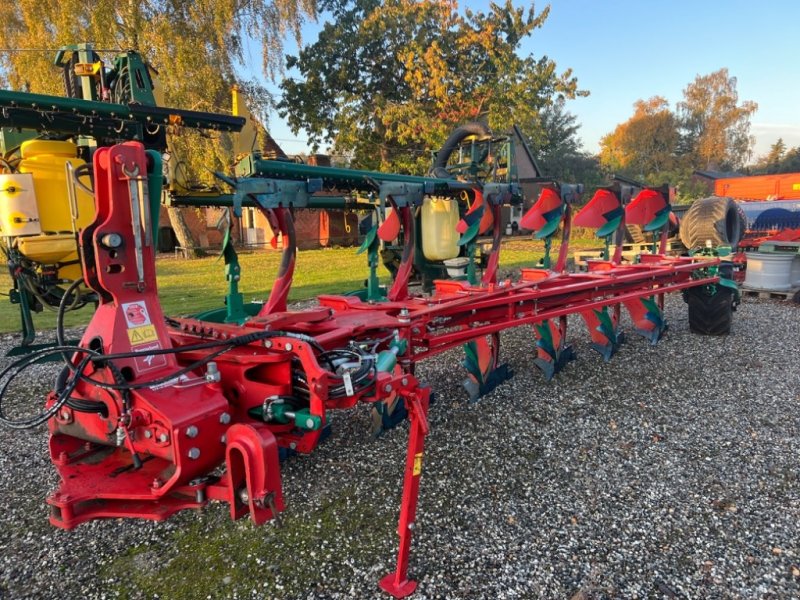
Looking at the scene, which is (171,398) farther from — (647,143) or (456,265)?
(647,143)

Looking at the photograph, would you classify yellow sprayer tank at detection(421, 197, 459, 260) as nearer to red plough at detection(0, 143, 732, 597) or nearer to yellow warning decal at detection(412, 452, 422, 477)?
red plough at detection(0, 143, 732, 597)

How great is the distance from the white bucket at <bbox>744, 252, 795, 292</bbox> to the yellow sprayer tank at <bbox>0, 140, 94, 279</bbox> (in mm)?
9311

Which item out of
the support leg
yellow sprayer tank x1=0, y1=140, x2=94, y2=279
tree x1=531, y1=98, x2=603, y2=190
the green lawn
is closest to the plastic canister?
yellow sprayer tank x1=0, y1=140, x2=94, y2=279

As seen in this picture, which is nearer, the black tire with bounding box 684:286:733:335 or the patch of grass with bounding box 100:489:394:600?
the patch of grass with bounding box 100:489:394:600

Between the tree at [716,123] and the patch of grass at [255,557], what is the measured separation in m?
53.0

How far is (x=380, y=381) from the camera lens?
2.35 metres

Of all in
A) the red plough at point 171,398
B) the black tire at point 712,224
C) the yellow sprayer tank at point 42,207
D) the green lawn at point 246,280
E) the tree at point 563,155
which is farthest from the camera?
the tree at point 563,155

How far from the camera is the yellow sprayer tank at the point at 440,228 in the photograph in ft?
18.9

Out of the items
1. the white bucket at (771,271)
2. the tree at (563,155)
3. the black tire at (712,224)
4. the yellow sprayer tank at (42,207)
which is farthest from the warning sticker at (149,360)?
the tree at (563,155)

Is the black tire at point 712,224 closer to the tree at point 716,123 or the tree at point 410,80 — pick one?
the tree at point 410,80

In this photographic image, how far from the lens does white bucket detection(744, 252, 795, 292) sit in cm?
848

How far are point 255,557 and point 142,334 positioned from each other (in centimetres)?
120

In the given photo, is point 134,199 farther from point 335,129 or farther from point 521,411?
point 335,129

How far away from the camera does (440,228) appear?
600 centimetres
